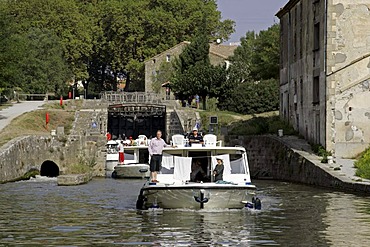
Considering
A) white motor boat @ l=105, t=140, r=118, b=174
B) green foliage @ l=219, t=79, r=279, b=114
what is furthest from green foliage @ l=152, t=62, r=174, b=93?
white motor boat @ l=105, t=140, r=118, b=174

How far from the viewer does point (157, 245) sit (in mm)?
19359

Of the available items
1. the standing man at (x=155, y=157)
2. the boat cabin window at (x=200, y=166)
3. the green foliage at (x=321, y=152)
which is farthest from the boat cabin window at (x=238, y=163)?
the green foliage at (x=321, y=152)

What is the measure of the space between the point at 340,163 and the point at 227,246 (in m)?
19.9

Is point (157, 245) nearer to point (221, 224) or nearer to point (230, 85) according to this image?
point (221, 224)

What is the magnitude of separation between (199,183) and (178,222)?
2.46 meters

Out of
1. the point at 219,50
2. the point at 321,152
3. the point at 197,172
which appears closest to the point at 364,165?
the point at 321,152

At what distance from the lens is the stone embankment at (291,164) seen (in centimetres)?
3369

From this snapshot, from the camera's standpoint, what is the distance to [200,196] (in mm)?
25078

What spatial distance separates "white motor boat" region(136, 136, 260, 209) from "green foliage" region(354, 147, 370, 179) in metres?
7.94

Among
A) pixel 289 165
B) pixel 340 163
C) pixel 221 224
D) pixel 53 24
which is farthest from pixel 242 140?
pixel 53 24

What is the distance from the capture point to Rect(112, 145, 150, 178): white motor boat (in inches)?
1831

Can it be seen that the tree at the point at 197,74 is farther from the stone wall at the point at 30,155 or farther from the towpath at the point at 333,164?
the towpath at the point at 333,164

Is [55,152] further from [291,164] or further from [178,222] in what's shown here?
[178,222]

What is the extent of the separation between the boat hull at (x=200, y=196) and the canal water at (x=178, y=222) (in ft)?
0.78
